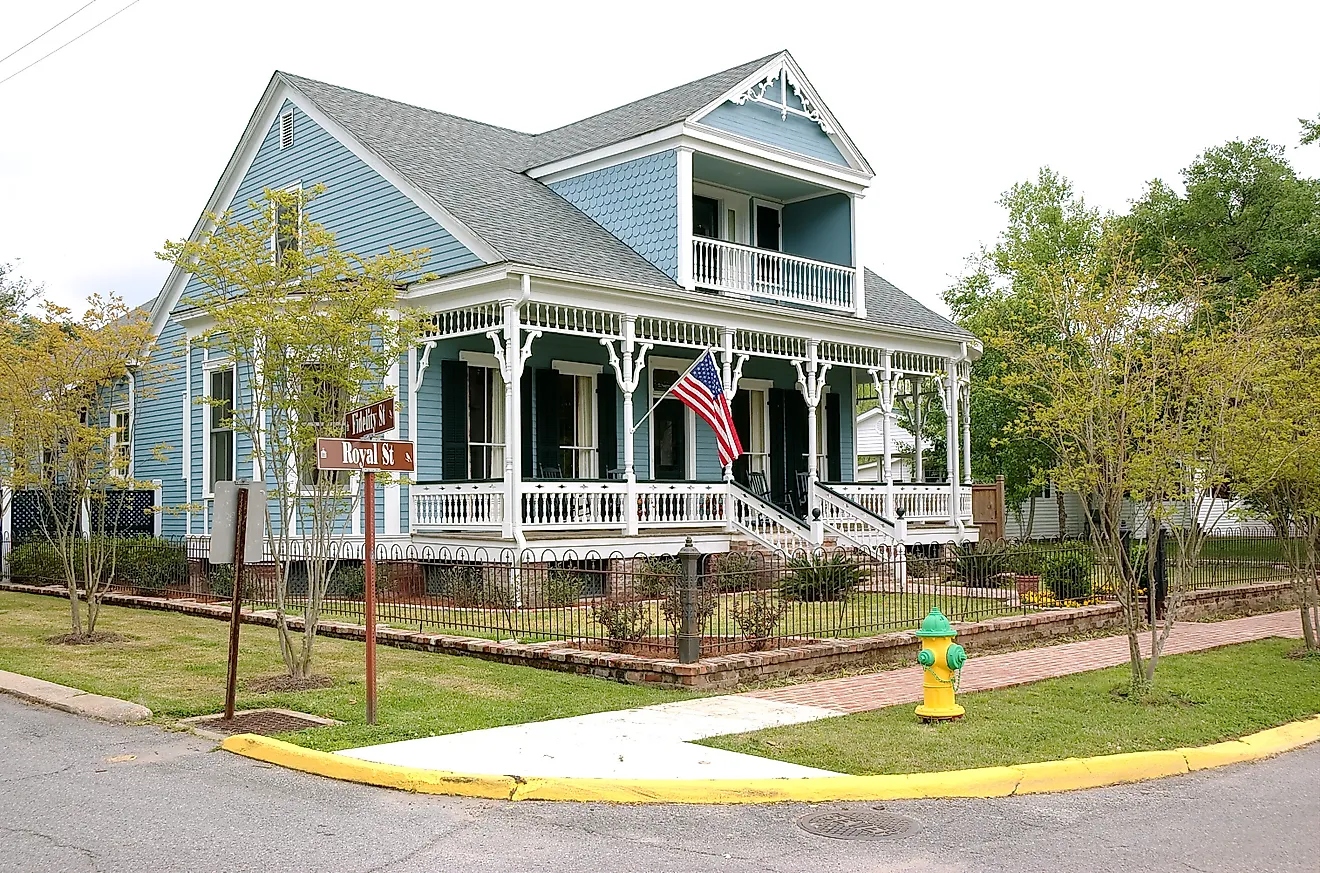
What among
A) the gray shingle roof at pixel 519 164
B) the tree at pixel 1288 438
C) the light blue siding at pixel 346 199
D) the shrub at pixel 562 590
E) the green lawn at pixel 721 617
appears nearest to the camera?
the tree at pixel 1288 438

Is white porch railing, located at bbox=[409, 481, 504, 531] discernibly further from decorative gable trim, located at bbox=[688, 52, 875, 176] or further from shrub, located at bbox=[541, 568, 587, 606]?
decorative gable trim, located at bbox=[688, 52, 875, 176]

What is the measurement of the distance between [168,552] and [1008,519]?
28802mm

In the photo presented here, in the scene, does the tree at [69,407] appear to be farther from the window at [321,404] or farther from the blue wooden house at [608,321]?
the window at [321,404]

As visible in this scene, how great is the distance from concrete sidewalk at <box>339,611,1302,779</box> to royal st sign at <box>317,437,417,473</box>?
2113 mm

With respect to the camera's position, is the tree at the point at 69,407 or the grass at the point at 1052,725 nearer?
the grass at the point at 1052,725

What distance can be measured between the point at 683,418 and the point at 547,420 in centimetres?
339

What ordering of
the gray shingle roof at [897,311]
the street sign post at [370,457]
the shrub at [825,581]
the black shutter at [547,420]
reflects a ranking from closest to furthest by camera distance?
the street sign post at [370,457] < the shrub at [825,581] < the black shutter at [547,420] < the gray shingle roof at [897,311]

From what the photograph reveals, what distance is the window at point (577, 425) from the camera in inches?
860

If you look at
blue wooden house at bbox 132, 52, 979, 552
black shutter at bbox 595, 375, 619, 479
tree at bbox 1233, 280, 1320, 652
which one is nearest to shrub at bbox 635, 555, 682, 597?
blue wooden house at bbox 132, 52, 979, 552

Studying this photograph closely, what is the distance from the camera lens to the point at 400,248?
2114 cm

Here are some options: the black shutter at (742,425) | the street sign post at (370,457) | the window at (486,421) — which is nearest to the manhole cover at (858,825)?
the street sign post at (370,457)

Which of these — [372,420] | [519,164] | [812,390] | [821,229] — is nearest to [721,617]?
[372,420]

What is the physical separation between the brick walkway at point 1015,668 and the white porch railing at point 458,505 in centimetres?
735

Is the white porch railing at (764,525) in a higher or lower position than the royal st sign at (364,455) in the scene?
lower
